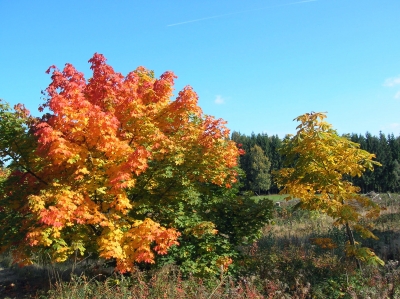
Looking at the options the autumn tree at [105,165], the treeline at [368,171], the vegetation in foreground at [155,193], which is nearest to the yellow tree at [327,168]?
the vegetation in foreground at [155,193]

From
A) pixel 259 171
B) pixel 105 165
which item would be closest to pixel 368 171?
pixel 259 171

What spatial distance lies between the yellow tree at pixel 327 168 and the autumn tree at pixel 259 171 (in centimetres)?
4080

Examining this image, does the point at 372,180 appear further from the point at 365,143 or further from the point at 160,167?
the point at 160,167

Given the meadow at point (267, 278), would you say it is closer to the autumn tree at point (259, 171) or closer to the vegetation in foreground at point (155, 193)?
the vegetation in foreground at point (155, 193)

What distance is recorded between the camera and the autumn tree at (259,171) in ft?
159

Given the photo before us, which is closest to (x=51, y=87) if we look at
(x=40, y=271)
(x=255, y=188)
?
(x=40, y=271)

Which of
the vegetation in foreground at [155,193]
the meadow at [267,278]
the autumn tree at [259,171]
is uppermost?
the autumn tree at [259,171]

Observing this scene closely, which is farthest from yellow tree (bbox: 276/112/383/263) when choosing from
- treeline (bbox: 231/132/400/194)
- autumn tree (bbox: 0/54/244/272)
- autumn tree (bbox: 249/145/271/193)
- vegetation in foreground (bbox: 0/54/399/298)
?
autumn tree (bbox: 249/145/271/193)

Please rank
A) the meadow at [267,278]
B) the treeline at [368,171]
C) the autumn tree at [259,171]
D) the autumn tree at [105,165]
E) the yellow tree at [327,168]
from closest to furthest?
the meadow at [267,278] → the autumn tree at [105,165] → the yellow tree at [327,168] → the treeline at [368,171] → the autumn tree at [259,171]

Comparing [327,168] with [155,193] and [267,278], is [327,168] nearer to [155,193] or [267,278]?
[267,278]

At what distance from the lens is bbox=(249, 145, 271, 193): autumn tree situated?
48.3m

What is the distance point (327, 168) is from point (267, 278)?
2.81m

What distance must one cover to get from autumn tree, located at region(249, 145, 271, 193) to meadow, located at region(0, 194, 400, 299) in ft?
109

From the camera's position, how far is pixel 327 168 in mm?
7605
